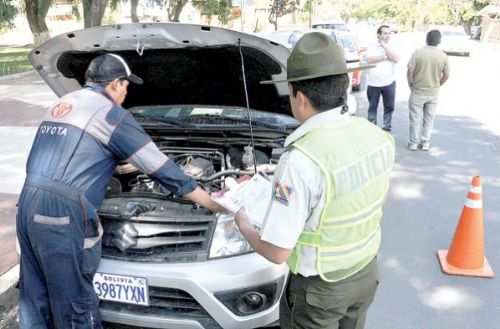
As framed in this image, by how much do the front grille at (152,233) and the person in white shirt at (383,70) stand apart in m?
5.39

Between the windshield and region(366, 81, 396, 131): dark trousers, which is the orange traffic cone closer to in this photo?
the windshield

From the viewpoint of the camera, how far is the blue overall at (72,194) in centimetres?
213

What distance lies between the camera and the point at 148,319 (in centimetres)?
230

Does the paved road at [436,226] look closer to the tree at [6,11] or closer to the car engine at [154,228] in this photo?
the car engine at [154,228]

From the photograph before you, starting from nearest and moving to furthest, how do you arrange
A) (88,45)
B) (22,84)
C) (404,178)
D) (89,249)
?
(89,249) < (88,45) < (404,178) < (22,84)

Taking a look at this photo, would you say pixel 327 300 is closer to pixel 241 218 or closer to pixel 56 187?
pixel 241 218

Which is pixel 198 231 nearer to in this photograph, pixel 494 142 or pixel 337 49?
pixel 337 49

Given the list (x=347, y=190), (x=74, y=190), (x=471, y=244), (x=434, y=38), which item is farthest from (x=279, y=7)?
(x=347, y=190)

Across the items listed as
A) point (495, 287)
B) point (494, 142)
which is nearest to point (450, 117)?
point (494, 142)

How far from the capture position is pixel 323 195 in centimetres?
152

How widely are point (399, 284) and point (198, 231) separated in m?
1.84

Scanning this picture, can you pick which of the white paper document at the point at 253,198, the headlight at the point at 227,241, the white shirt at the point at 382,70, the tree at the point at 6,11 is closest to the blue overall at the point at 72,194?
the headlight at the point at 227,241

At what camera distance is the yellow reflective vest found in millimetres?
1522

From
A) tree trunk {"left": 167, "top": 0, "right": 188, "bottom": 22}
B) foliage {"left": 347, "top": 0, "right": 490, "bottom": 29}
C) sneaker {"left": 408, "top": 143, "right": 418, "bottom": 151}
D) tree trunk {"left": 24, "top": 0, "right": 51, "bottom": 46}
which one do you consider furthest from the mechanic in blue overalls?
foliage {"left": 347, "top": 0, "right": 490, "bottom": 29}
